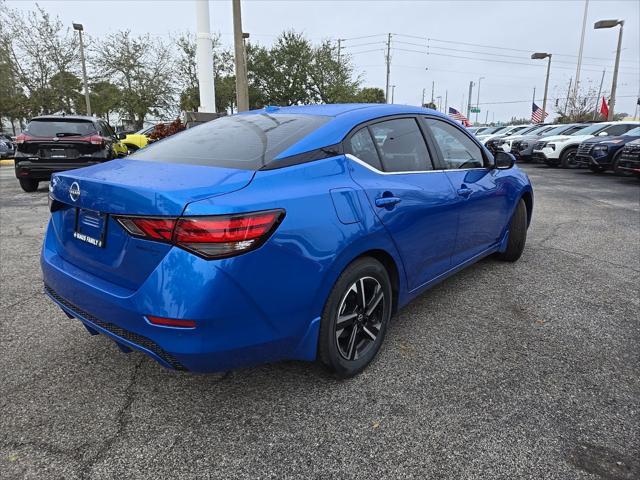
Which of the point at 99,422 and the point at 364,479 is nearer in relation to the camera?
the point at 364,479

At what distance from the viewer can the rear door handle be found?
248 centimetres

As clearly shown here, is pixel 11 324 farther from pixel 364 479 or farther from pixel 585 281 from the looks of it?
pixel 585 281

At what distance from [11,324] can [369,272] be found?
8.55 ft

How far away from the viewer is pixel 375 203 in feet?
8.05

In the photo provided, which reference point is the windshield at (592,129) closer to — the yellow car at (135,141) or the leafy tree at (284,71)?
the yellow car at (135,141)

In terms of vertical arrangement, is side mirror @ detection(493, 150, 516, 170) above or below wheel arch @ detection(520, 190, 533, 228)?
above

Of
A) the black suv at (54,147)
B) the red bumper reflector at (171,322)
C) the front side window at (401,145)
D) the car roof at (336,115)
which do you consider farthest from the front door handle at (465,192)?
the black suv at (54,147)

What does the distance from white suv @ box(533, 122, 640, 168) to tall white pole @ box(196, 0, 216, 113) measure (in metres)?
12.9

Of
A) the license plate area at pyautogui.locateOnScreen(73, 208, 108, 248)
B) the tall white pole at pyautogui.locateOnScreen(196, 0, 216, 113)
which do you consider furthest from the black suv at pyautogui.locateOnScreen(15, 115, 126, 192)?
the tall white pole at pyautogui.locateOnScreen(196, 0, 216, 113)

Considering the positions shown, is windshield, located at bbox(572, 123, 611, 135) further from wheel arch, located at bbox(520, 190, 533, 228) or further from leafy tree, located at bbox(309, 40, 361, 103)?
leafy tree, located at bbox(309, 40, 361, 103)

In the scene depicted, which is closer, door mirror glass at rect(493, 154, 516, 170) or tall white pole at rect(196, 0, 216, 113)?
door mirror glass at rect(493, 154, 516, 170)

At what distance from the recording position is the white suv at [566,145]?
50.9ft

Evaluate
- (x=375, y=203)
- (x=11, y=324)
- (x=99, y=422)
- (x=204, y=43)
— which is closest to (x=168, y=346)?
(x=99, y=422)

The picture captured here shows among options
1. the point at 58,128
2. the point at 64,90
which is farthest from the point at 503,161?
the point at 64,90
